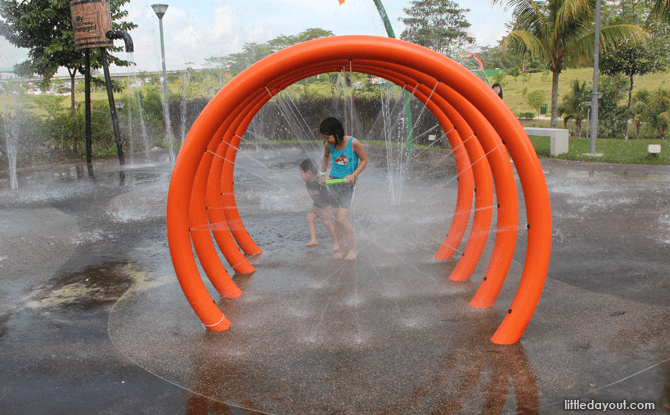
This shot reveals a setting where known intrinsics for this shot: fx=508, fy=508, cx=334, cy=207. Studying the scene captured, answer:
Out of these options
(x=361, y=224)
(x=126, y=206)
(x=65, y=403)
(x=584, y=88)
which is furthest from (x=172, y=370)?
(x=584, y=88)

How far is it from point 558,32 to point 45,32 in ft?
59.5

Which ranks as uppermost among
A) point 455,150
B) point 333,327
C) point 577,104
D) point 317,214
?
point 577,104

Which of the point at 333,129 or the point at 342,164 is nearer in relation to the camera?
the point at 333,129

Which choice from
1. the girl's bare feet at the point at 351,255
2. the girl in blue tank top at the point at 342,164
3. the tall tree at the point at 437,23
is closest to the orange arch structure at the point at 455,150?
the girl in blue tank top at the point at 342,164

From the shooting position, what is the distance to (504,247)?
4.48 metres

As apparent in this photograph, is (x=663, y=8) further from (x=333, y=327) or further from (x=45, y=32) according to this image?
(x=45, y=32)

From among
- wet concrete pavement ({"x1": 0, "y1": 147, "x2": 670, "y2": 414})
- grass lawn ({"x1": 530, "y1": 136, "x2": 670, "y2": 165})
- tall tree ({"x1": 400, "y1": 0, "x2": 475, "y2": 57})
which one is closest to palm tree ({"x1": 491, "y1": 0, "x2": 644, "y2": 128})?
grass lawn ({"x1": 530, "y1": 136, "x2": 670, "y2": 165})

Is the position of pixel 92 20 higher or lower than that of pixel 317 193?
higher

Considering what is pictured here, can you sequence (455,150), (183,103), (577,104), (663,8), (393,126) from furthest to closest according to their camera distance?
(183,103) → (577,104) → (393,126) → (663,8) → (455,150)

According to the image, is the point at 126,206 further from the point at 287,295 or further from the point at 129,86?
the point at 129,86

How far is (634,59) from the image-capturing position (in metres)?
20.6

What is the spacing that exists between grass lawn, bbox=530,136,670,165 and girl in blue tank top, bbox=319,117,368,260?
430 inches

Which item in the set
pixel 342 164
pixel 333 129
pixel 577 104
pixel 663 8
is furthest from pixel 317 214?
pixel 577 104

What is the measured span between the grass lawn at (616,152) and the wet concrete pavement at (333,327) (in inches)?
256
